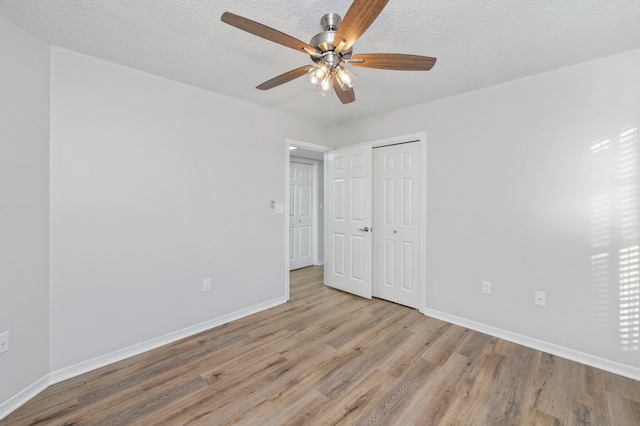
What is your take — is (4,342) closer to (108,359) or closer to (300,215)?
(108,359)

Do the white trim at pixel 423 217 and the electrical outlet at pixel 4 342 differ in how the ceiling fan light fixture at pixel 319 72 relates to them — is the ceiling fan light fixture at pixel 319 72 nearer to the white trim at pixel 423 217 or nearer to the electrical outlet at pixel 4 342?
the white trim at pixel 423 217

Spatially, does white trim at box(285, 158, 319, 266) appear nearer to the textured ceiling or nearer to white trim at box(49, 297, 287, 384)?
white trim at box(49, 297, 287, 384)

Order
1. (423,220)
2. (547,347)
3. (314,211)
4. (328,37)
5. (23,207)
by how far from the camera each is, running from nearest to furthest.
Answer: (328,37) < (23,207) < (547,347) < (423,220) < (314,211)

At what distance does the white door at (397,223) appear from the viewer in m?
3.24

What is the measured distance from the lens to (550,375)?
2037 mm

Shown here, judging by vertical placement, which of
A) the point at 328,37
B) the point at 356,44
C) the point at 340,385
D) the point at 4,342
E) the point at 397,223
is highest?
the point at 356,44

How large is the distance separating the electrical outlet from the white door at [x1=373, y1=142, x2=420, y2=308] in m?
3.33

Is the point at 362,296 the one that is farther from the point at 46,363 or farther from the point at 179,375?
the point at 46,363

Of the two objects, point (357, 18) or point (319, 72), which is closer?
point (357, 18)

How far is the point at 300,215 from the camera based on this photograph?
17.1ft

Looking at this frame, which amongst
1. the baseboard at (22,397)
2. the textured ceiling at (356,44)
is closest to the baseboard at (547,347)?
the textured ceiling at (356,44)

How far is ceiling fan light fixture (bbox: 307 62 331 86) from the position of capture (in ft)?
5.04

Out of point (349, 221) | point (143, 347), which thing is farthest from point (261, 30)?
point (349, 221)

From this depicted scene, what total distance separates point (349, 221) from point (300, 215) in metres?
1.62
